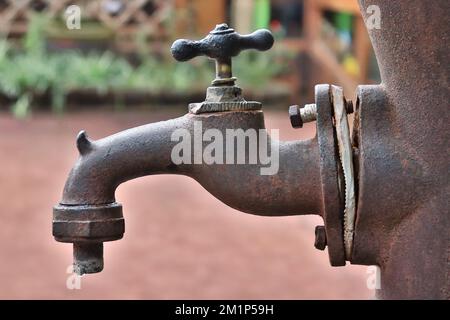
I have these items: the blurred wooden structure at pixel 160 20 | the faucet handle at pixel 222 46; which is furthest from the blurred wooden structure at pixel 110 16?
the faucet handle at pixel 222 46

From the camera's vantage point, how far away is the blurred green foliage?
293 inches

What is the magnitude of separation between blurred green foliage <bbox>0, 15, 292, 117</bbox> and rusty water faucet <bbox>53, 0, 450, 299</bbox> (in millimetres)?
6348

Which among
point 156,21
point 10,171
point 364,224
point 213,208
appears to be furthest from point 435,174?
point 156,21

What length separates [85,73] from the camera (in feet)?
24.8

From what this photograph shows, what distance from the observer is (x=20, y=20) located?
8.54 meters

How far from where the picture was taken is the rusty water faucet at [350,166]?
1033mm

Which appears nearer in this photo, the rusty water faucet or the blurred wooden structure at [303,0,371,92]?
the rusty water faucet

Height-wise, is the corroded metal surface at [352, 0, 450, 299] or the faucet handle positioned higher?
the faucet handle

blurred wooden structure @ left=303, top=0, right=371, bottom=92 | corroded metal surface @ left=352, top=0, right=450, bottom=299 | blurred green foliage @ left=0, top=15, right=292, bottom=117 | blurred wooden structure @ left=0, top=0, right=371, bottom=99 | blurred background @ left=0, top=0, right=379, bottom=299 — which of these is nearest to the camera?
corroded metal surface @ left=352, top=0, right=450, bottom=299

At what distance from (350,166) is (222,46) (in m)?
0.22

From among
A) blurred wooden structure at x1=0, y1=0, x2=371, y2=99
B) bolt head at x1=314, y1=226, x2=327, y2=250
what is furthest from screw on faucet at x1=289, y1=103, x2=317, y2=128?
blurred wooden structure at x1=0, y1=0, x2=371, y2=99

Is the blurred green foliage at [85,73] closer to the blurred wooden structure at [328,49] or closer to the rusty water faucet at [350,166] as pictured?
the blurred wooden structure at [328,49]

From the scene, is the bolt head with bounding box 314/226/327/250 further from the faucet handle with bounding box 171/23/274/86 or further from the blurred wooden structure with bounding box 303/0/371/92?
the blurred wooden structure with bounding box 303/0/371/92
